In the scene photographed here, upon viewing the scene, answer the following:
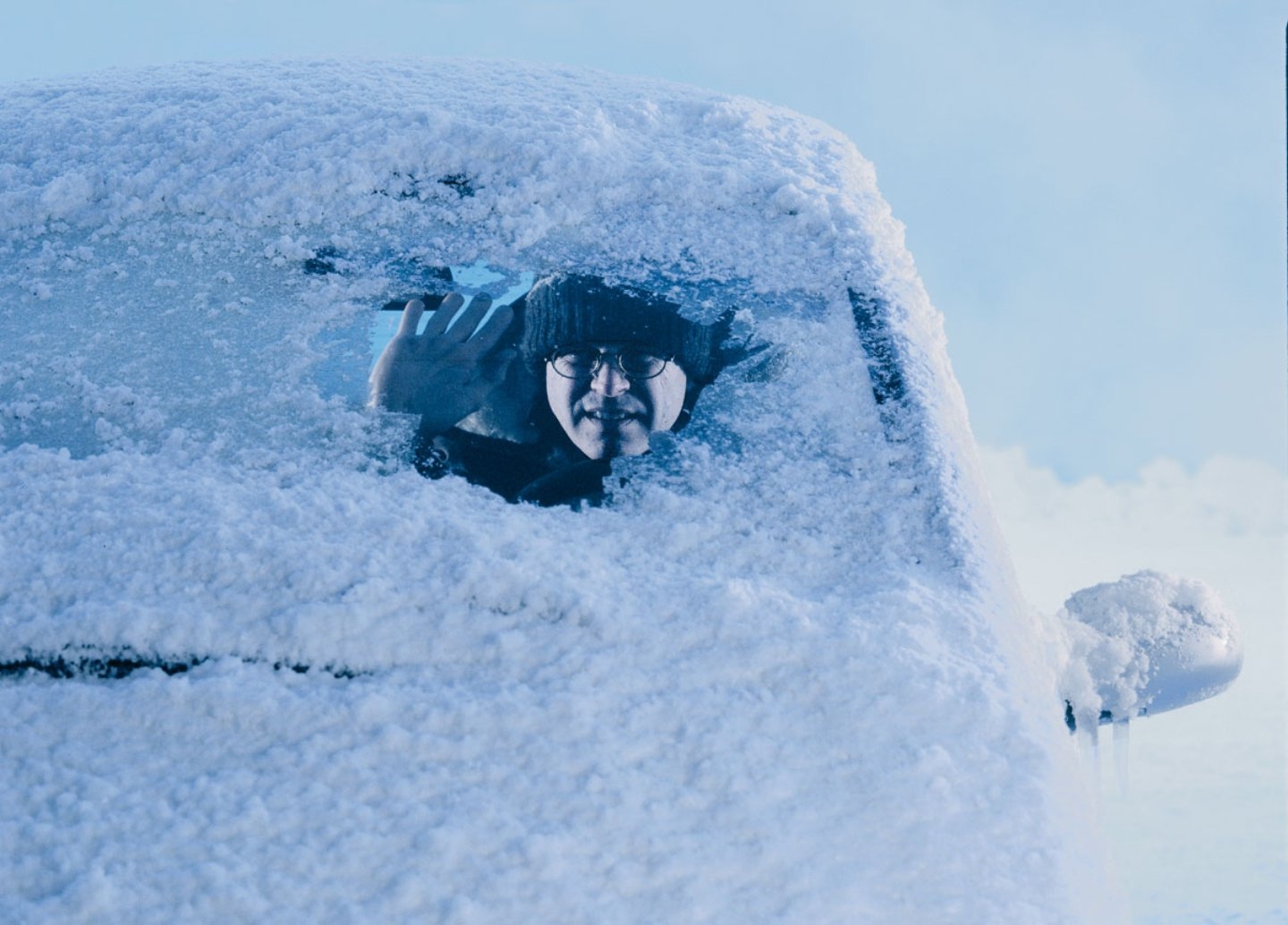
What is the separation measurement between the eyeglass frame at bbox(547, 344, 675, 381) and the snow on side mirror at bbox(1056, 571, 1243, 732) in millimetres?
649

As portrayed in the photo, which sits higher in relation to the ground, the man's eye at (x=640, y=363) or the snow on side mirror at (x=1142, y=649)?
the man's eye at (x=640, y=363)

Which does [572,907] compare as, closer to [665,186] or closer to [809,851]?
[809,851]

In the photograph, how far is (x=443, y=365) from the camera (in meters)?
1.60

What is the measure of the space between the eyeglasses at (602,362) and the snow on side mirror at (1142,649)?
0.66m

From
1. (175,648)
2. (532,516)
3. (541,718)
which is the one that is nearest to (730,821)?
(541,718)

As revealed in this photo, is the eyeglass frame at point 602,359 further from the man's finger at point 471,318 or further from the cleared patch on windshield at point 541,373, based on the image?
the man's finger at point 471,318

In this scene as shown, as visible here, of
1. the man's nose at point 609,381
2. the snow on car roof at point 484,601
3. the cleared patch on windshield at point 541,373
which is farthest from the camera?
the man's nose at point 609,381

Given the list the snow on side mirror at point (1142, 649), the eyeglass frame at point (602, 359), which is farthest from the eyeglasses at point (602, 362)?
the snow on side mirror at point (1142, 649)

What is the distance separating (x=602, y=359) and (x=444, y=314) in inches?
10.0

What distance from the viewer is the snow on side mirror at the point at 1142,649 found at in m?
1.51

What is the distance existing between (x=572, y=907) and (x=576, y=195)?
1277 mm

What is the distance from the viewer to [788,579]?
1.28 metres

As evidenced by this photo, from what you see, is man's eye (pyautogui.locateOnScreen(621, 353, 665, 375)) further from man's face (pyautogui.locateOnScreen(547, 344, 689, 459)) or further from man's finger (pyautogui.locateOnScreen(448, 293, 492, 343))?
man's finger (pyautogui.locateOnScreen(448, 293, 492, 343))

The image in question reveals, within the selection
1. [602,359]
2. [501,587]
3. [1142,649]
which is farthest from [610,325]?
[1142,649]
